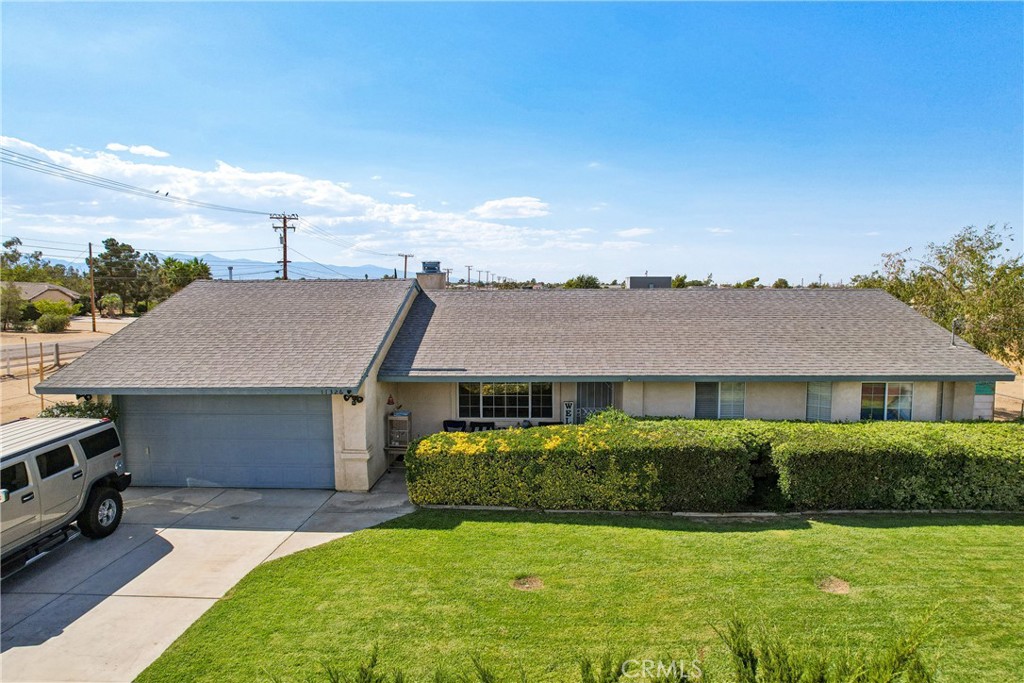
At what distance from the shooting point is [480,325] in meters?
15.9

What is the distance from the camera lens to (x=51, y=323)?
50781 millimetres

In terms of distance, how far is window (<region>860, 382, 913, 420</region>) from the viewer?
1400 cm

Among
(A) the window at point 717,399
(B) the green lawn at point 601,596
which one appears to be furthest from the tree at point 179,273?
(B) the green lawn at point 601,596

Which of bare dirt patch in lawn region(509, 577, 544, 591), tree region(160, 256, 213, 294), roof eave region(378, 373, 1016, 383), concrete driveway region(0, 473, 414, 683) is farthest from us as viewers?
tree region(160, 256, 213, 294)

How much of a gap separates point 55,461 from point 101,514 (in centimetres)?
145

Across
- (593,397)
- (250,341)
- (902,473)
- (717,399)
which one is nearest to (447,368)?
(593,397)

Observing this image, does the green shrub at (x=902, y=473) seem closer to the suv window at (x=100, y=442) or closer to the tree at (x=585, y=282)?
the suv window at (x=100, y=442)

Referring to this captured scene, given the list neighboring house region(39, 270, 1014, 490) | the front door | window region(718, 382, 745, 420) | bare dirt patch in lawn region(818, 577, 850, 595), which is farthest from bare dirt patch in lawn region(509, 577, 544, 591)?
window region(718, 382, 745, 420)

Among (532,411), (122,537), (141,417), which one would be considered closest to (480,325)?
(532,411)

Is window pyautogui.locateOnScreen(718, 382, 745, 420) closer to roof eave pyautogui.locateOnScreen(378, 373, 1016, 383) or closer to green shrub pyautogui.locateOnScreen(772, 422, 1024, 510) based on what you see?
roof eave pyautogui.locateOnScreen(378, 373, 1016, 383)

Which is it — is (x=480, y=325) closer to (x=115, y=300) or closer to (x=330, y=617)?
(x=330, y=617)

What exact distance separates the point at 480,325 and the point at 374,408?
4311mm

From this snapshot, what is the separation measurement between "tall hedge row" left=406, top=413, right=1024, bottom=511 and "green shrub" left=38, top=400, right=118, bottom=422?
6857 mm

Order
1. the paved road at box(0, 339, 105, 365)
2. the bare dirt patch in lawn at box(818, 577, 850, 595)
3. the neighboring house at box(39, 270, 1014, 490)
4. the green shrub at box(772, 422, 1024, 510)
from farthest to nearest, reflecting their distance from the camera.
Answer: the paved road at box(0, 339, 105, 365), the neighboring house at box(39, 270, 1014, 490), the green shrub at box(772, 422, 1024, 510), the bare dirt patch in lawn at box(818, 577, 850, 595)
